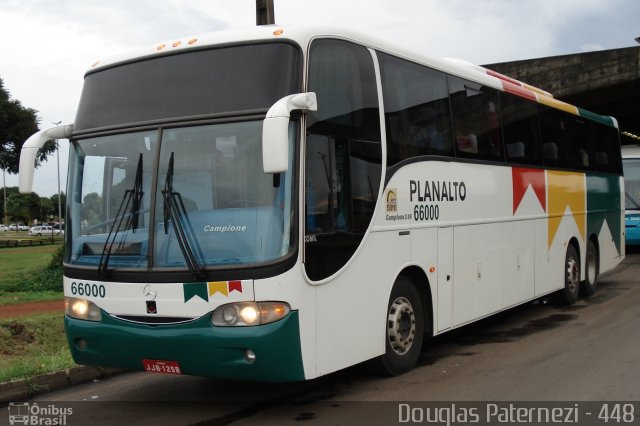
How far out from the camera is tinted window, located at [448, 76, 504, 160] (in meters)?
8.33

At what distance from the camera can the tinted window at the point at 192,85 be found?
5.64 meters

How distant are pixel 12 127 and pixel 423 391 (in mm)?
34765

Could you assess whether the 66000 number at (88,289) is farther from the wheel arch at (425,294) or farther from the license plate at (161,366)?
the wheel arch at (425,294)

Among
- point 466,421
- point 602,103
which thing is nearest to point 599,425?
point 466,421

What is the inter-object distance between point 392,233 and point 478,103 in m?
3.00

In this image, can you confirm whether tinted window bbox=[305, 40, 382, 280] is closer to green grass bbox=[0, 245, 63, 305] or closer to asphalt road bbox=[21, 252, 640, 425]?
asphalt road bbox=[21, 252, 640, 425]

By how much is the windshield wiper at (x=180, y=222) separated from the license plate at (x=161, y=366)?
775mm

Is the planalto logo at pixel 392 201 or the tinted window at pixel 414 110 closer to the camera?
the planalto logo at pixel 392 201

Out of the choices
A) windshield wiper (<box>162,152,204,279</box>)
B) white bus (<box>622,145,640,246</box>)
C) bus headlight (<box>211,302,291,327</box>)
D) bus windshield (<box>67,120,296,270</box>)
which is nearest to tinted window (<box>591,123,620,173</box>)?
white bus (<box>622,145,640,246</box>)

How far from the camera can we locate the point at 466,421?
5496 millimetres

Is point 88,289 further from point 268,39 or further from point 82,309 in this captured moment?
point 268,39

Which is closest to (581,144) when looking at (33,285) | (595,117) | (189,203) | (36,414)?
(595,117)

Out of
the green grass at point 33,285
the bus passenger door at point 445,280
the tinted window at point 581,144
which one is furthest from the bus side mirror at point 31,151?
→ the green grass at point 33,285

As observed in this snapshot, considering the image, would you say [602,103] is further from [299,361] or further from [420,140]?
[299,361]
